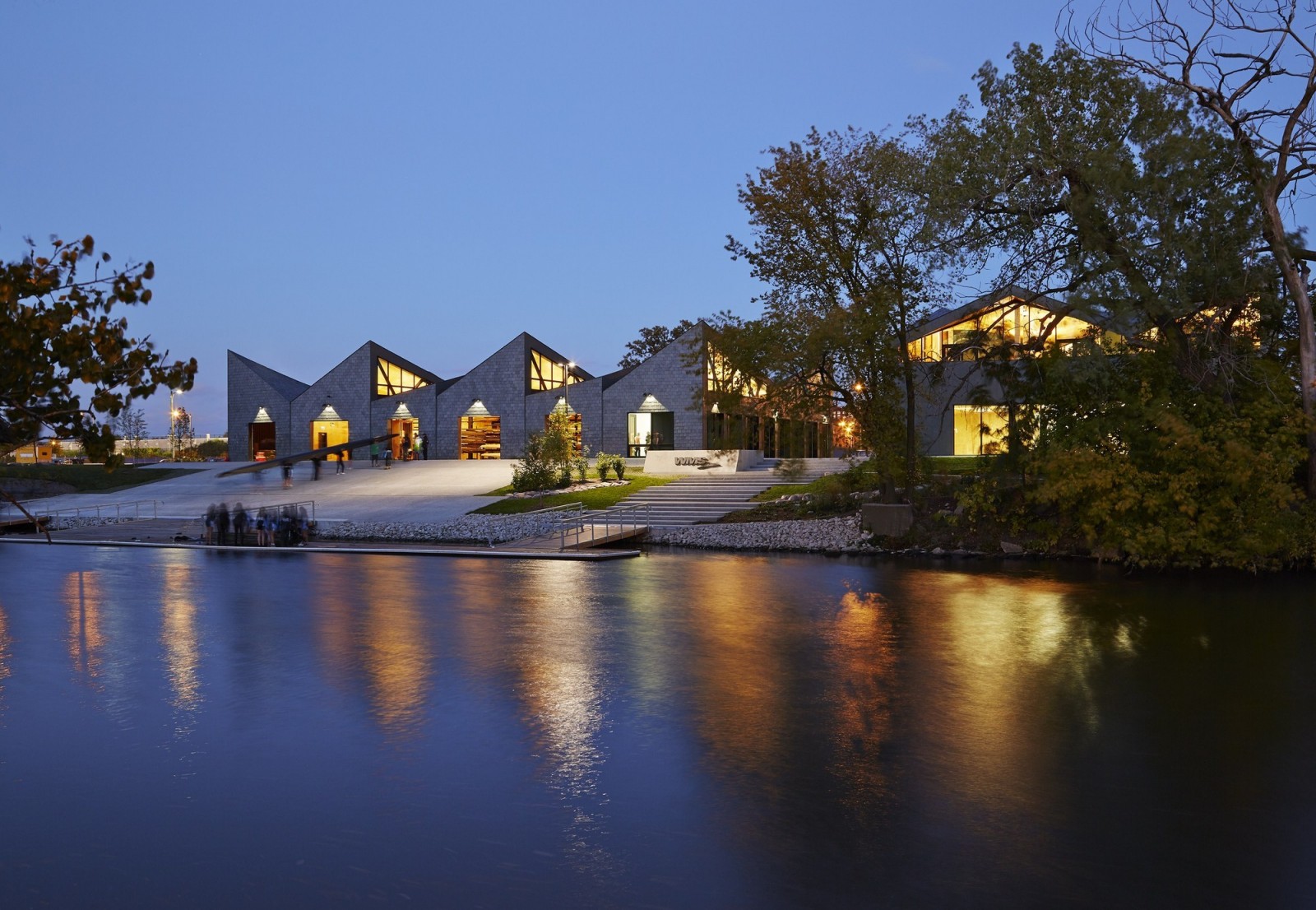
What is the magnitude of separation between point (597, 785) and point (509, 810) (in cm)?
64

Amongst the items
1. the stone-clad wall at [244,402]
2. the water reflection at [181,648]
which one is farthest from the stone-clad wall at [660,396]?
the water reflection at [181,648]

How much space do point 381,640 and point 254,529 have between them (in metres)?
16.2

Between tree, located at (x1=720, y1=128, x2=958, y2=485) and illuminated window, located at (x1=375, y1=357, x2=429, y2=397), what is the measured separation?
35.0 m

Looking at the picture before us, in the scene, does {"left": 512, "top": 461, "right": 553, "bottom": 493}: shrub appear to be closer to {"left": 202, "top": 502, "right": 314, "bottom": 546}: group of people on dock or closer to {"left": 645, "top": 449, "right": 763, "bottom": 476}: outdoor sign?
{"left": 645, "top": 449, "right": 763, "bottom": 476}: outdoor sign

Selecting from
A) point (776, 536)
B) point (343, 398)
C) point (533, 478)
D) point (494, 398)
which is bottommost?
point (776, 536)

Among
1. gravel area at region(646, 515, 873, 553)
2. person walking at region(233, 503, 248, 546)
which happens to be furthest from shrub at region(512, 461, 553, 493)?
person walking at region(233, 503, 248, 546)

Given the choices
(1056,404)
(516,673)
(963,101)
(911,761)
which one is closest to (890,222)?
(963,101)

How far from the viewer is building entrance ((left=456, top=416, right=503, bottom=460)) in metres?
54.2

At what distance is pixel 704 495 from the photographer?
32.1 metres

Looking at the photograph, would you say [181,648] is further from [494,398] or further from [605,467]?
[494,398]

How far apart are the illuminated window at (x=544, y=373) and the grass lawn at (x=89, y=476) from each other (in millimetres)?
17272

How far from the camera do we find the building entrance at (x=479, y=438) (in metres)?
54.2

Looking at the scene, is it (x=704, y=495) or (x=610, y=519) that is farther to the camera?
(x=704, y=495)

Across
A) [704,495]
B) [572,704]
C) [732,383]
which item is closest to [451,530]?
[704,495]
